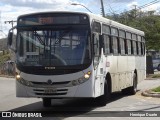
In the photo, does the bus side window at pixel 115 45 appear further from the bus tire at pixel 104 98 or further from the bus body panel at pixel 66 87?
the bus body panel at pixel 66 87

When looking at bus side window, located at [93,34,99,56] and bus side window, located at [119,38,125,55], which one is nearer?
bus side window, located at [93,34,99,56]

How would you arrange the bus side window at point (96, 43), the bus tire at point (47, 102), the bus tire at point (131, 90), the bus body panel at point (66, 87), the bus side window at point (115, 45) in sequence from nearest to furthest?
the bus body panel at point (66, 87) < the bus side window at point (96, 43) < the bus tire at point (47, 102) < the bus side window at point (115, 45) < the bus tire at point (131, 90)

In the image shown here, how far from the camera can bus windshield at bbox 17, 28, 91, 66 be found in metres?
13.4

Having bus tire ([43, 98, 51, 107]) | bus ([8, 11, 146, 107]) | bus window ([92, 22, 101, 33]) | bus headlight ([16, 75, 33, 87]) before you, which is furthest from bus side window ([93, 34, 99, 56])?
bus tire ([43, 98, 51, 107])

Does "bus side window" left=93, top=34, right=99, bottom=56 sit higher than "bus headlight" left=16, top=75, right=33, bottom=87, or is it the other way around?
"bus side window" left=93, top=34, right=99, bottom=56

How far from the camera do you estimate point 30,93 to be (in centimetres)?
1359

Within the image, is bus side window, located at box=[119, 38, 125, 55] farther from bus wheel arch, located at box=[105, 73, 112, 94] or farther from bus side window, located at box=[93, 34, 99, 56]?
bus side window, located at box=[93, 34, 99, 56]

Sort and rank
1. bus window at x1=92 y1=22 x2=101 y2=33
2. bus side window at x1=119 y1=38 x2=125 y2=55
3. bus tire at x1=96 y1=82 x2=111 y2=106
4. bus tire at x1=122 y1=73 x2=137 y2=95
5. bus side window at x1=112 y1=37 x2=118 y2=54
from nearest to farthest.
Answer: bus window at x1=92 y1=22 x2=101 y2=33 < bus tire at x1=96 y1=82 x2=111 y2=106 < bus side window at x1=112 y1=37 x2=118 y2=54 < bus side window at x1=119 y1=38 x2=125 y2=55 < bus tire at x1=122 y1=73 x2=137 y2=95

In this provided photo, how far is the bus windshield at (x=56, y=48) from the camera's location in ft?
43.8

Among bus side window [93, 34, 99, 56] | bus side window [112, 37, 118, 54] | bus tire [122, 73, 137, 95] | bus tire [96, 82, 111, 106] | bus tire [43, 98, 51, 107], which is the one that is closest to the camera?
bus side window [93, 34, 99, 56]

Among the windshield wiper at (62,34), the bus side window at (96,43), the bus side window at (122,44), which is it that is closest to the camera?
the windshield wiper at (62,34)

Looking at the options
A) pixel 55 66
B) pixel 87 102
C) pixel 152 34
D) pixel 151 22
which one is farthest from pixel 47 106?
pixel 151 22

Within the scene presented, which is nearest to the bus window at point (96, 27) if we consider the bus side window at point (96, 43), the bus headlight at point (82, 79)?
the bus side window at point (96, 43)

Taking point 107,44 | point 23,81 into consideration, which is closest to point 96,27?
point 107,44
